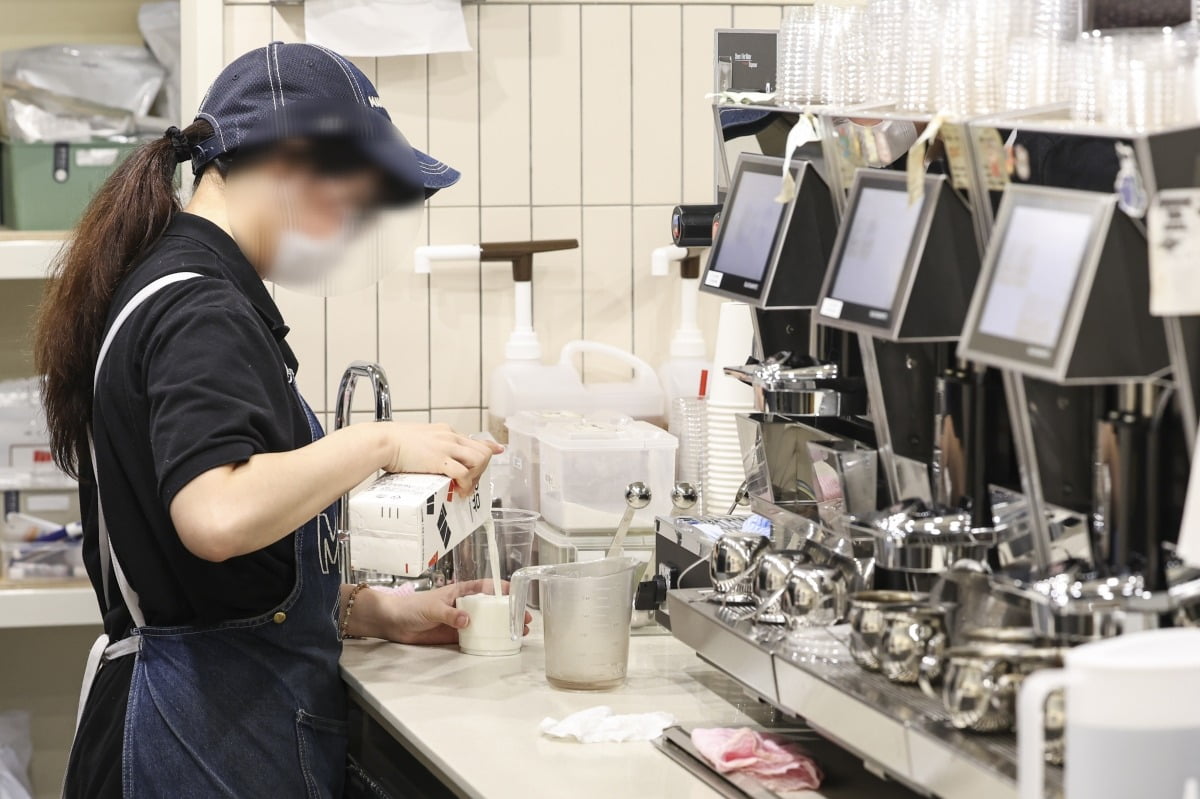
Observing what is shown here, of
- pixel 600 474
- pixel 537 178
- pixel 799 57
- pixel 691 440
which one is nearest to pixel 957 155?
pixel 799 57

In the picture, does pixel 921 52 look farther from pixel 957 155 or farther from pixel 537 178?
pixel 537 178

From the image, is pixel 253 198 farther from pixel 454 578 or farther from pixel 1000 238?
pixel 1000 238

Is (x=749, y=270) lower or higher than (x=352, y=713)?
higher

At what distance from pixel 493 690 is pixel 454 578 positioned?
0.40m

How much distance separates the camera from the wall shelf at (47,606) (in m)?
2.81

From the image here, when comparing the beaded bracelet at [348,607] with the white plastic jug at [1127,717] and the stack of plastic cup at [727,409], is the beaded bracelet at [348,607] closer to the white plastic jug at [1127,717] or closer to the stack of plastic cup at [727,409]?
the stack of plastic cup at [727,409]

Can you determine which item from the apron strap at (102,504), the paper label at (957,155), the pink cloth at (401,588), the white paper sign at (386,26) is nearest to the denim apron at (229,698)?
the apron strap at (102,504)

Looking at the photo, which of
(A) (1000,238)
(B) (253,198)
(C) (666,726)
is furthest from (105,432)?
(A) (1000,238)

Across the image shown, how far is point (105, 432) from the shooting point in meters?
1.68

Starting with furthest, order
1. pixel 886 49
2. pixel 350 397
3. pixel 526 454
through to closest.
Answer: pixel 526 454, pixel 350 397, pixel 886 49

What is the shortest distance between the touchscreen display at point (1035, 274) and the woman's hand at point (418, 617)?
110cm

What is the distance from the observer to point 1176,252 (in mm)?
1066

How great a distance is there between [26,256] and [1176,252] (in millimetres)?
2234

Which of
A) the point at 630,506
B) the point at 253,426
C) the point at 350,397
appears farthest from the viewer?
the point at 350,397
